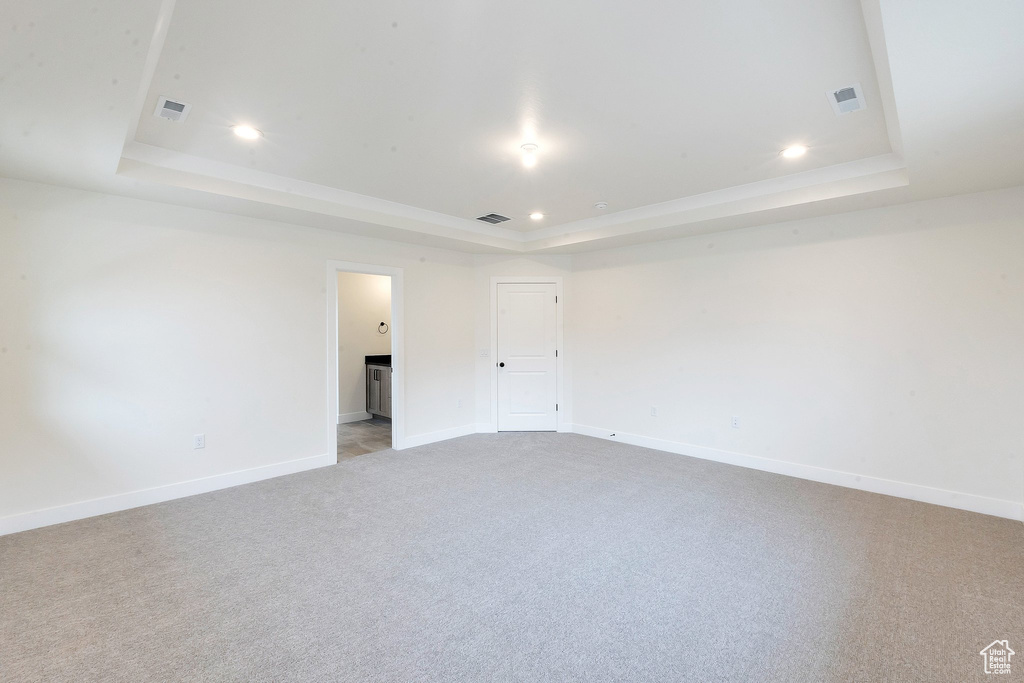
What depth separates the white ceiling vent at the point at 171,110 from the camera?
2542 millimetres

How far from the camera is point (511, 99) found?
2.53 m

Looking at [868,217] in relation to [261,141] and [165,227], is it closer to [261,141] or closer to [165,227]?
[261,141]

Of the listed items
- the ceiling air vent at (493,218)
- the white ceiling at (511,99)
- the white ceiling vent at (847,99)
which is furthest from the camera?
the ceiling air vent at (493,218)

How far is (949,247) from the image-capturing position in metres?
3.58

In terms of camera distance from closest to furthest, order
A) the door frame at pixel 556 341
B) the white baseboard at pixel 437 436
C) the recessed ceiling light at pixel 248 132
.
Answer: the recessed ceiling light at pixel 248 132 < the white baseboard at pixel 437 436 < the door frame at pixel 556 341

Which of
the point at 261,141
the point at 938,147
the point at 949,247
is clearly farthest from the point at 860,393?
the point at 261,141

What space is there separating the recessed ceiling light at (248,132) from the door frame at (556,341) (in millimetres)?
3545

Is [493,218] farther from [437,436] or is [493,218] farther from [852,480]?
[852,480]

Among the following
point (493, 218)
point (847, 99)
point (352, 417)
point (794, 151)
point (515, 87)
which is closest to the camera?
point (515, 87)

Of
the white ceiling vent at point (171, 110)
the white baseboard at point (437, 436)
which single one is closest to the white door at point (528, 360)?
the white baseboard at point (437, 436)

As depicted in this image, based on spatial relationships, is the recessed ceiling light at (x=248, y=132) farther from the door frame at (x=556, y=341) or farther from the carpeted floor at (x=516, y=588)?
the door frame at (x=556, y=341)

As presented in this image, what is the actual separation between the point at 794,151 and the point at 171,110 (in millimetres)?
4119

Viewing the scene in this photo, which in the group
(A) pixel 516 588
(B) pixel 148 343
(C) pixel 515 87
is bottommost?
(A) pixel 516 588

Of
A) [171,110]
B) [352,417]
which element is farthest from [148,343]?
[352,417]
